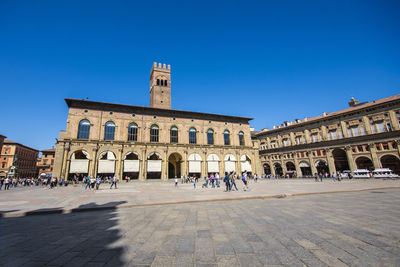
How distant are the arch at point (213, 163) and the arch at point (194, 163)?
189 centimetres

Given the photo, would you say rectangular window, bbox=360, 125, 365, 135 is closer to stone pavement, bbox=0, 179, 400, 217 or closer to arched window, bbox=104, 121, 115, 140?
stone pavement, bbox=0, 179, 400, 217

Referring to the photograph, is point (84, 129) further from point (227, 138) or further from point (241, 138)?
point (241, 138)

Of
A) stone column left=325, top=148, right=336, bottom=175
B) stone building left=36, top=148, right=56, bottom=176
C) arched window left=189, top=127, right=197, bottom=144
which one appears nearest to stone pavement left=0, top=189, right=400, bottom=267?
arched window left=189, top=127, right=197, bottom=144

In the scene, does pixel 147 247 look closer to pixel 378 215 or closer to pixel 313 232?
pixel 313 232

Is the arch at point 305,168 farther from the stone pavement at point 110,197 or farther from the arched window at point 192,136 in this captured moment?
the stone pavement at point 110,197

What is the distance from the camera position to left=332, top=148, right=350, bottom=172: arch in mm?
36428

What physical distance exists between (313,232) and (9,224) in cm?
903

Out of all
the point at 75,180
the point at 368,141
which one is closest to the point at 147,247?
the point at 75,180

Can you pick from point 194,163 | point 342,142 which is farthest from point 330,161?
point 194,163

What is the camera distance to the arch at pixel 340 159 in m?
36.4

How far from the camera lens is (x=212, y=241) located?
3.79 m

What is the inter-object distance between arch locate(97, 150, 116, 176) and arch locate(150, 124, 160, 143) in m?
6.98

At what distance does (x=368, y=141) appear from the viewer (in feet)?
103

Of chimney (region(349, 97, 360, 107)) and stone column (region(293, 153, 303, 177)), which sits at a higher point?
chimney (region(349, 97, 360, 107))
